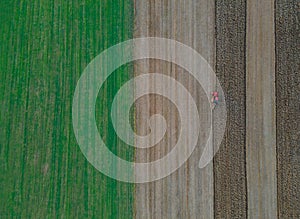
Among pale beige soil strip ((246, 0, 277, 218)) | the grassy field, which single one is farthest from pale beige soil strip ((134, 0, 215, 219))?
pale beige soil strip ((246, 0, 277, 218))

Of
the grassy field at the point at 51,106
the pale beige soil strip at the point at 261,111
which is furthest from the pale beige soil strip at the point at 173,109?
the pale beige soil strip at the point at 261,111

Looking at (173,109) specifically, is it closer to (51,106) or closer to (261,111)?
(261,111)

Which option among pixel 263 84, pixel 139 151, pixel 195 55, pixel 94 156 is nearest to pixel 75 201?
pixel 94 156

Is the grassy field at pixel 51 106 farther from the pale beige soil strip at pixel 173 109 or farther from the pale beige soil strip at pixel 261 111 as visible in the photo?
the pale beige soil strip at pixel 261 111

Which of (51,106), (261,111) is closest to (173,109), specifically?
(261,111)

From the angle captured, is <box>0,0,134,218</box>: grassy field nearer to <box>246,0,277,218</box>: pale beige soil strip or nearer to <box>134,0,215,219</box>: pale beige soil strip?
<box>134,0,215,219</box>: pale beige soil strip
